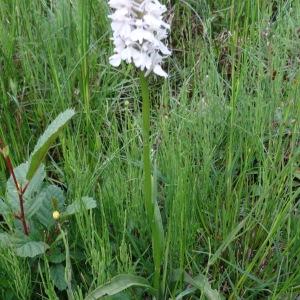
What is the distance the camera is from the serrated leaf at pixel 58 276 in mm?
1083

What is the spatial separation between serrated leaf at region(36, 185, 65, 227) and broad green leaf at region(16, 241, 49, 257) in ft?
0.22

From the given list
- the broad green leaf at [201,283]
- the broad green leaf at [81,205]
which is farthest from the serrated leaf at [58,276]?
the broad green leaf at [201,283]

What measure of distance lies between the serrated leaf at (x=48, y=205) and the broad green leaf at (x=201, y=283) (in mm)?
281

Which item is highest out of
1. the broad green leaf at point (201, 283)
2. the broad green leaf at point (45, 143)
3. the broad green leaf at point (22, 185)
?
the broad green leaf at point (45, 143)

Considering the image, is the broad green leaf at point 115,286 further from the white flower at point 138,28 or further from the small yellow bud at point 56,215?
the white flower at point 138,28

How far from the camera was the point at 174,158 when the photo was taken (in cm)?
117

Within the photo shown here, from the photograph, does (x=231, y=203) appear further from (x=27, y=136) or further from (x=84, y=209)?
(x=27, y=136)

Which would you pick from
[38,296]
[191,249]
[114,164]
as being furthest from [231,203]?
[38,296]

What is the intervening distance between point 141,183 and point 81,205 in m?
0.19

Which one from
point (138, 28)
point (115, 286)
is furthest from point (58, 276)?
point (138, 28)

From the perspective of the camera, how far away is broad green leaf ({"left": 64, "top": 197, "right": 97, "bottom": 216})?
41.0 inches

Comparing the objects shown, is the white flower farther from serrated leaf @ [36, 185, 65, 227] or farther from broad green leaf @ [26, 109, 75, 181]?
serrated leaf @ [36, 185, 65, 227]

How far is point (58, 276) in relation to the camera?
111 centimetres

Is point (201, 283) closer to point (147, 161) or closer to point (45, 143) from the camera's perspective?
point (147, 161)
